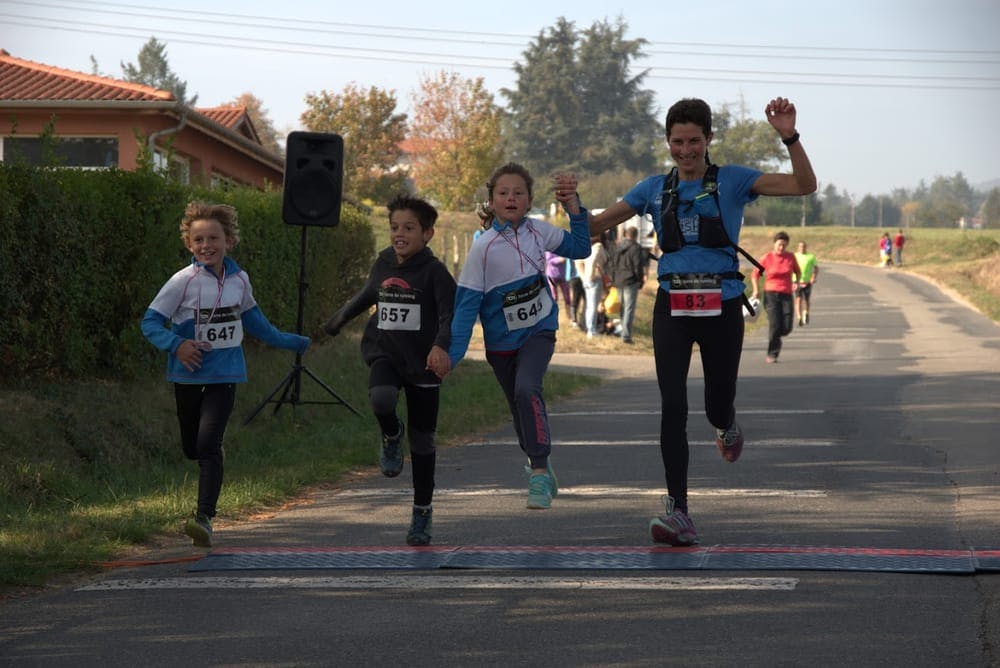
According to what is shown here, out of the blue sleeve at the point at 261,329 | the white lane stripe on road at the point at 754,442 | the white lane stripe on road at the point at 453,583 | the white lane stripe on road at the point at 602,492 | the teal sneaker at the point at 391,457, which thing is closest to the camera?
the white lane stripe on road at the point at 453,583

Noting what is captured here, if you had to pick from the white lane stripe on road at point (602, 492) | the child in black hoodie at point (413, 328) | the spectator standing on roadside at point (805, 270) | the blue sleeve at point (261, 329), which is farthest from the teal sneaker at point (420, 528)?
the spectator standing on roadside at point (805, 270)

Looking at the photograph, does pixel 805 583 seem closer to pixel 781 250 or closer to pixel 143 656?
pixel 143 656

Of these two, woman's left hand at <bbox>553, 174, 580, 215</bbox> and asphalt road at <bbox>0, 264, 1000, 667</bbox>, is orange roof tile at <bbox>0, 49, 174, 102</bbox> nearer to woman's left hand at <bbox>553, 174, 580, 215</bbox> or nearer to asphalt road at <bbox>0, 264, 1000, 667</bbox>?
asphalt road at <bbox>0, 264, 1000, 667</bbox>

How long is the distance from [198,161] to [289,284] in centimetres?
1274

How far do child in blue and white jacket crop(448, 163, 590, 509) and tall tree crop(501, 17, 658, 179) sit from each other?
99.6 meters

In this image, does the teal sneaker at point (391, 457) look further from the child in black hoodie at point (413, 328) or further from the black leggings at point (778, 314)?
the black leggings at point (778, 314)

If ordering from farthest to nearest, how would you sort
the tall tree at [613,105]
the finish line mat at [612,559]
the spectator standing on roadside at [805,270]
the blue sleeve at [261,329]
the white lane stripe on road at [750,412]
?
1. the tall tree at [613,105]
2. the spectator standing on roadside at [805,270]
3. the white lane stripe on road at [750,412]
4. the blue sleeve at [261,329]
5. the finish line mat at [612,559]

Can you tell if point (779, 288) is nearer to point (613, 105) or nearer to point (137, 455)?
point (137, 455)

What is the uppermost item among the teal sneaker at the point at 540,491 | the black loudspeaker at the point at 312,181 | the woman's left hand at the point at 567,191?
the black loudspeaker at the point at 312,181

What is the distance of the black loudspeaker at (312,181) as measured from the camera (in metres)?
14.1

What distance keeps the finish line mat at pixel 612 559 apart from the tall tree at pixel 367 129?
177 ft

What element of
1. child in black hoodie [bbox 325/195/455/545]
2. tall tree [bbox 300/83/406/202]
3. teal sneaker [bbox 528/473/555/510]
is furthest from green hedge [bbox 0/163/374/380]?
tall tree [bbox 300/83/406/202]

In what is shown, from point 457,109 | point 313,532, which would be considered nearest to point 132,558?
point 313,532

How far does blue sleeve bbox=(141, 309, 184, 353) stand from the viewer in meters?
7.52
